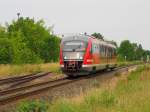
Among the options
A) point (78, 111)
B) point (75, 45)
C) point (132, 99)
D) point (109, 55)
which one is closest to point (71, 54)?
point (75, 45)

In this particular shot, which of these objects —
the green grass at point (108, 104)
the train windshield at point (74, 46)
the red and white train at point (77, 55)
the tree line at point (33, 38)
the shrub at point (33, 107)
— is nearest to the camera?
the green grass at point (108, 104)

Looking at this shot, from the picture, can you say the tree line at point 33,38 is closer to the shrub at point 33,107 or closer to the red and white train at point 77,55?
the red and white train at point 77,55

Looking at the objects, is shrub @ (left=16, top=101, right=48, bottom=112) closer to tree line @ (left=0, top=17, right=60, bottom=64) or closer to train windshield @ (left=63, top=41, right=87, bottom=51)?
train windshield @ (left=63, top=41, right=87, bottom=51)

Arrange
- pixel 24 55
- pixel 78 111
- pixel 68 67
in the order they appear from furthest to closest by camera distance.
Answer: pixel 24 55 < pixel 68 67 < pixel 78 111

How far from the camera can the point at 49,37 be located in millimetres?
87188

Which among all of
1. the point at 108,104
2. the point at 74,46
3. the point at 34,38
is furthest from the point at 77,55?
the point at 34,38

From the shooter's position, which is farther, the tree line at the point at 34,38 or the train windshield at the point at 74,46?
the tree line at the point at 34,38

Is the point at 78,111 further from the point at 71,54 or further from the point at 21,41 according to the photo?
the point at 21,41

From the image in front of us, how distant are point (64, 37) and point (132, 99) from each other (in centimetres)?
1742

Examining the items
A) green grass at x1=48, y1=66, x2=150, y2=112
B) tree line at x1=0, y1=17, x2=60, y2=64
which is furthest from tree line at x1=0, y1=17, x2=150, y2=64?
green grass at x1=48, y1=66, x2=150, y2=112

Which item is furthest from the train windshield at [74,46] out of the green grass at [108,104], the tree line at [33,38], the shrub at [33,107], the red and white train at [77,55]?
the tree line at [33,38]

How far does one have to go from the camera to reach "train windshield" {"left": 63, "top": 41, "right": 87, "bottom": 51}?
2945cm

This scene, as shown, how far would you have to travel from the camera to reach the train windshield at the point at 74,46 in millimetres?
29453

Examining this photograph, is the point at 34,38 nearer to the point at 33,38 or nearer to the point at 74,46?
the point at 33,38
